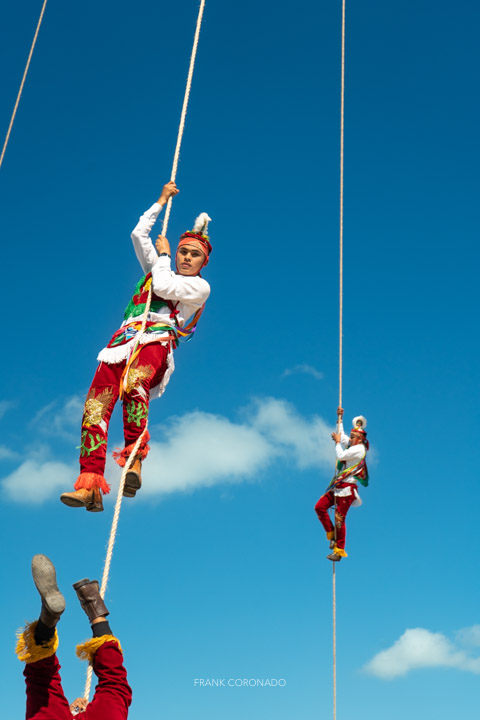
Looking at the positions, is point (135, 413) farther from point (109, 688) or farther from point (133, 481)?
point (109, 688)

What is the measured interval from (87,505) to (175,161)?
6.07 ft

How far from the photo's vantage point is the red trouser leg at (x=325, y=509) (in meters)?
7.54

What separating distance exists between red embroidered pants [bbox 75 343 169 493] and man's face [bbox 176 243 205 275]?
515 millimetres

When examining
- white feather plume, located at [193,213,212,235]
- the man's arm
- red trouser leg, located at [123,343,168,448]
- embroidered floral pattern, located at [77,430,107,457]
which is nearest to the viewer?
embroidered floral pattern, located at [77,430,107,457]

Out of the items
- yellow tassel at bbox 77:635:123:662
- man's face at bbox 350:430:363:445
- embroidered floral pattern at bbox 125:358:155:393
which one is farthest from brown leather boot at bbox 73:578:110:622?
man's face at bbox 350:430:363:445

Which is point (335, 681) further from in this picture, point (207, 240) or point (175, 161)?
point (175, 161)

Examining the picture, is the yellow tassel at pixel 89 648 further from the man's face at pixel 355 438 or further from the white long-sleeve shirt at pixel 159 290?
the man's face at pixel 355 438

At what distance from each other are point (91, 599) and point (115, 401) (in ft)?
4.45

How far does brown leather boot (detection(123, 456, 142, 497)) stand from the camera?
3.78m

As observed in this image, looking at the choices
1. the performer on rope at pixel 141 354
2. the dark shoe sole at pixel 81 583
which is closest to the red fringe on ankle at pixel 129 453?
the performer on rope at pixel 141 354

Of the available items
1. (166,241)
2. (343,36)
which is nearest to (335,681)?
(166,241)

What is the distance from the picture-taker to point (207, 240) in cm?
461

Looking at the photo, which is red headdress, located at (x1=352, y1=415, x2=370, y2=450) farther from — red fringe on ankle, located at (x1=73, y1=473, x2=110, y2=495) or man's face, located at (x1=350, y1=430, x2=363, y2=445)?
red fringe on ankle, located at (x1=73, y1=473, x2=110, y2=495)

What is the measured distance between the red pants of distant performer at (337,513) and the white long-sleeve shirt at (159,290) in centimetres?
367
